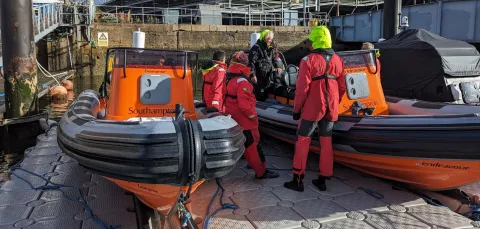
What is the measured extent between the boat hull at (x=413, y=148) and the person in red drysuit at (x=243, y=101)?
0.90 meters

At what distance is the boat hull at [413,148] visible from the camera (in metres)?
3.73

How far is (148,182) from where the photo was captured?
3.17 metres

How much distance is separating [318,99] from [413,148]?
983mm

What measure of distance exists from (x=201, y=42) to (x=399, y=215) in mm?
17815

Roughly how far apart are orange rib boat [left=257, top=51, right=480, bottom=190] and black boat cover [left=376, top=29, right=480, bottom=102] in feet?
7.78

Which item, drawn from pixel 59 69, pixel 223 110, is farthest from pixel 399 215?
pixel 59 69

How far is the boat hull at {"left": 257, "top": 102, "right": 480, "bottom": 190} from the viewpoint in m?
3.73

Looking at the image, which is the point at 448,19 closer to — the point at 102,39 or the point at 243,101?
the point at 243,101

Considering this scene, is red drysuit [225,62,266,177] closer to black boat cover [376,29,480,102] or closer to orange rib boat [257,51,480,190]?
orange rib boat [257,51,480,190]

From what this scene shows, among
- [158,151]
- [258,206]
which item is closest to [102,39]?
[258,206]

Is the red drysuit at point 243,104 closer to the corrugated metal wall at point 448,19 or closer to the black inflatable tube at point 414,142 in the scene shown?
the black inflatable tube at point 414,142

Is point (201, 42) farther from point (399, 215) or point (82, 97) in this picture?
point (399, 215)

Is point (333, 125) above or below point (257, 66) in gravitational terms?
below

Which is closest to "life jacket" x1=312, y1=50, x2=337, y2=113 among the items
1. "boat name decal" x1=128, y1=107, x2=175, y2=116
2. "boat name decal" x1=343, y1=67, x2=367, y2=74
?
"boat name decal" x1=343, y1=67, x2=367, y2=74
